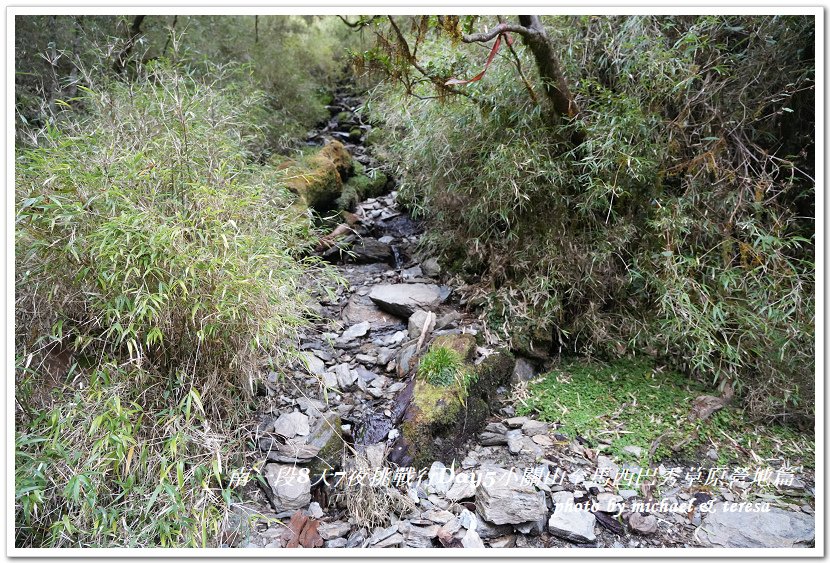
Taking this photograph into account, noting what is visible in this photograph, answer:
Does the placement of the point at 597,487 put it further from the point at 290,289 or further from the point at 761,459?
the point at 290,289

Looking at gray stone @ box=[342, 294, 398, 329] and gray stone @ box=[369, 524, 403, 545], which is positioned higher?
gray stone @ box=[342, 294, 398, 329]

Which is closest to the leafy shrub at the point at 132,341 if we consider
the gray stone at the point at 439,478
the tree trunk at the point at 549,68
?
the gray stone at the point at 439,478

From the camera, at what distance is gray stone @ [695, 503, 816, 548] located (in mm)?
1594

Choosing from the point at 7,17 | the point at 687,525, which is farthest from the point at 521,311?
the point at 7,17

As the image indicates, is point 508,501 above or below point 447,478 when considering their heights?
above

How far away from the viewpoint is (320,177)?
3.89 meters

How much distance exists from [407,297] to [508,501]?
5.15ft

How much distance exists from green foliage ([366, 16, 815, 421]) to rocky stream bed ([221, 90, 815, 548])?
553mm

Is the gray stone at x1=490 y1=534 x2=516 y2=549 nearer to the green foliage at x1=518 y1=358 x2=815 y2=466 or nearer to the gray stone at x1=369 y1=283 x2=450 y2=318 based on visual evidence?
the green foliage at x1=518 y1=358 x2=815 y2=466

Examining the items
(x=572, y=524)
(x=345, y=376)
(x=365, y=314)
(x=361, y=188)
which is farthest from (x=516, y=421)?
(x=361, y=188)

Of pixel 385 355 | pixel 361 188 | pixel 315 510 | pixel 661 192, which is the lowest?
pixel 315 510

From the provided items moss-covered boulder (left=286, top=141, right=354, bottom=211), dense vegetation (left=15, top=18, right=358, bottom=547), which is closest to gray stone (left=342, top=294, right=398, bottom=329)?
dense vegetation (left=15, top=18, right=358, bottom=547)

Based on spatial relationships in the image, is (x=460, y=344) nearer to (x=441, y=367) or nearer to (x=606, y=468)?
(x=441, y=367)

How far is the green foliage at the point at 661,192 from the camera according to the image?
2.13 metres
